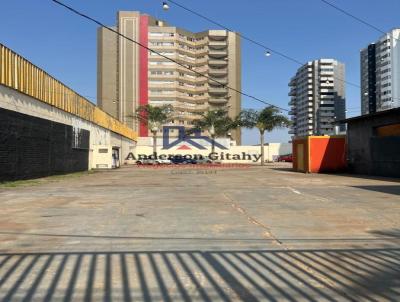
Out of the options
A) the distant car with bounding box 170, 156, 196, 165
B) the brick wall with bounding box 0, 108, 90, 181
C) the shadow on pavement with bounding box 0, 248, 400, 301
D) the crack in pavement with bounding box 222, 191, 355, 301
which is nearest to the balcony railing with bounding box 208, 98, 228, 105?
the distant car with bounding box 170, 156, 196, 165

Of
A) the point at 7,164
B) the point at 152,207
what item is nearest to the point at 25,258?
the point at 152,207

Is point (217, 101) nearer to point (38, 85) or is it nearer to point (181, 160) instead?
point (181, 160)

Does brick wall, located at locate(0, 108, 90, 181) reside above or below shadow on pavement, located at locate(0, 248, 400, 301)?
above

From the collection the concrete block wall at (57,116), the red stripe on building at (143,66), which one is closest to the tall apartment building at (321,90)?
the concrete block wall at (57,116)

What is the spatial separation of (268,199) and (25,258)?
11226 mm

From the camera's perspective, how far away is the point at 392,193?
20141 mm

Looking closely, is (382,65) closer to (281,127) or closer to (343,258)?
(281,127)

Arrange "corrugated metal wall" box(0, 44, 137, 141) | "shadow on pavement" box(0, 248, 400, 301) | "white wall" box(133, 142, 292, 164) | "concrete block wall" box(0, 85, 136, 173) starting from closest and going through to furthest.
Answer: "shadow on pavement" box(0, 248, 400, 301) < "corrugated metal wall" box(0, 44, 137, 141) < "concrete block wall" box(0, 85, 136, 173) < "white wall" box(133, 142, 292, 164)

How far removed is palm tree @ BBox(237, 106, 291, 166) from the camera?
7112cm

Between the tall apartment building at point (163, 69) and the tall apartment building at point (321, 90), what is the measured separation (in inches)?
1790

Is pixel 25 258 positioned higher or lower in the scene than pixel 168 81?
lower

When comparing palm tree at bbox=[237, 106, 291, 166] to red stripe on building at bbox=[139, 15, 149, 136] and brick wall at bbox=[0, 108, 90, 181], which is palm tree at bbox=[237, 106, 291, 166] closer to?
brick wall at bbox=[0, 108, 90, 181]

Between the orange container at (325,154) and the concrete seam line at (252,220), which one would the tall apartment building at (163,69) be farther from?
the concrete seam line at (252,220)

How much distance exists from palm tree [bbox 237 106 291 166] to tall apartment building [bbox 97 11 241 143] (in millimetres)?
54397
